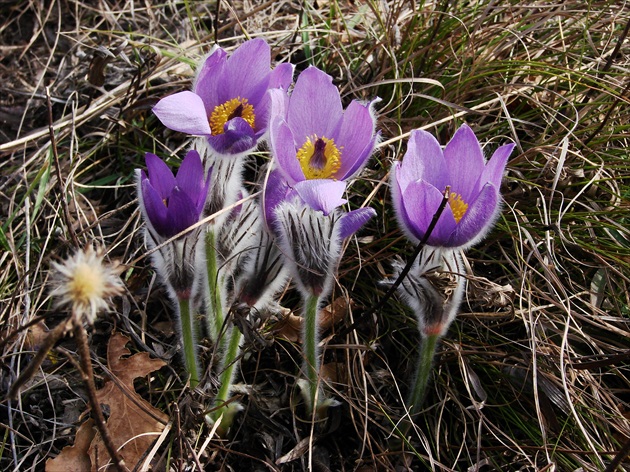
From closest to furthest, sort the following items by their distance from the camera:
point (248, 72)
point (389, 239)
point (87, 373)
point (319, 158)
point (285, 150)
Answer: point (87, 373), point (285, 150), point (319, 158), point (248, 72), point (389, 239)

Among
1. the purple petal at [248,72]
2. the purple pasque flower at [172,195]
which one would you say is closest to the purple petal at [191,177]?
the purple pasque flower at [172,195]

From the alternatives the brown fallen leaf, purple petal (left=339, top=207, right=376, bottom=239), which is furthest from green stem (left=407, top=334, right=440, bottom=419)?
the brown fallen leaf

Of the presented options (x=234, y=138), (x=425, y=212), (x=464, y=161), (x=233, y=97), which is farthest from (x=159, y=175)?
(x=464, y=161)

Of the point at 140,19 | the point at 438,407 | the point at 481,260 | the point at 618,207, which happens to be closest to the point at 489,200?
the point at 481,260

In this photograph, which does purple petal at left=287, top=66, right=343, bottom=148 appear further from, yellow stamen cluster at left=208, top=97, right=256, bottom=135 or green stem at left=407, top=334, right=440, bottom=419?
green stem at left=407, top=334, right=440, bottom=419

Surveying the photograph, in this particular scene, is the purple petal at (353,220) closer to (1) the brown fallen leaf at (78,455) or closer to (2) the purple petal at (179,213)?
(2) the purple petal at (179,213)

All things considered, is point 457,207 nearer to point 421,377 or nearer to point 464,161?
point 464,161

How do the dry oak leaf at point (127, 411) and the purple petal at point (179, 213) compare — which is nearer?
the purple petal at point (179, 213)
